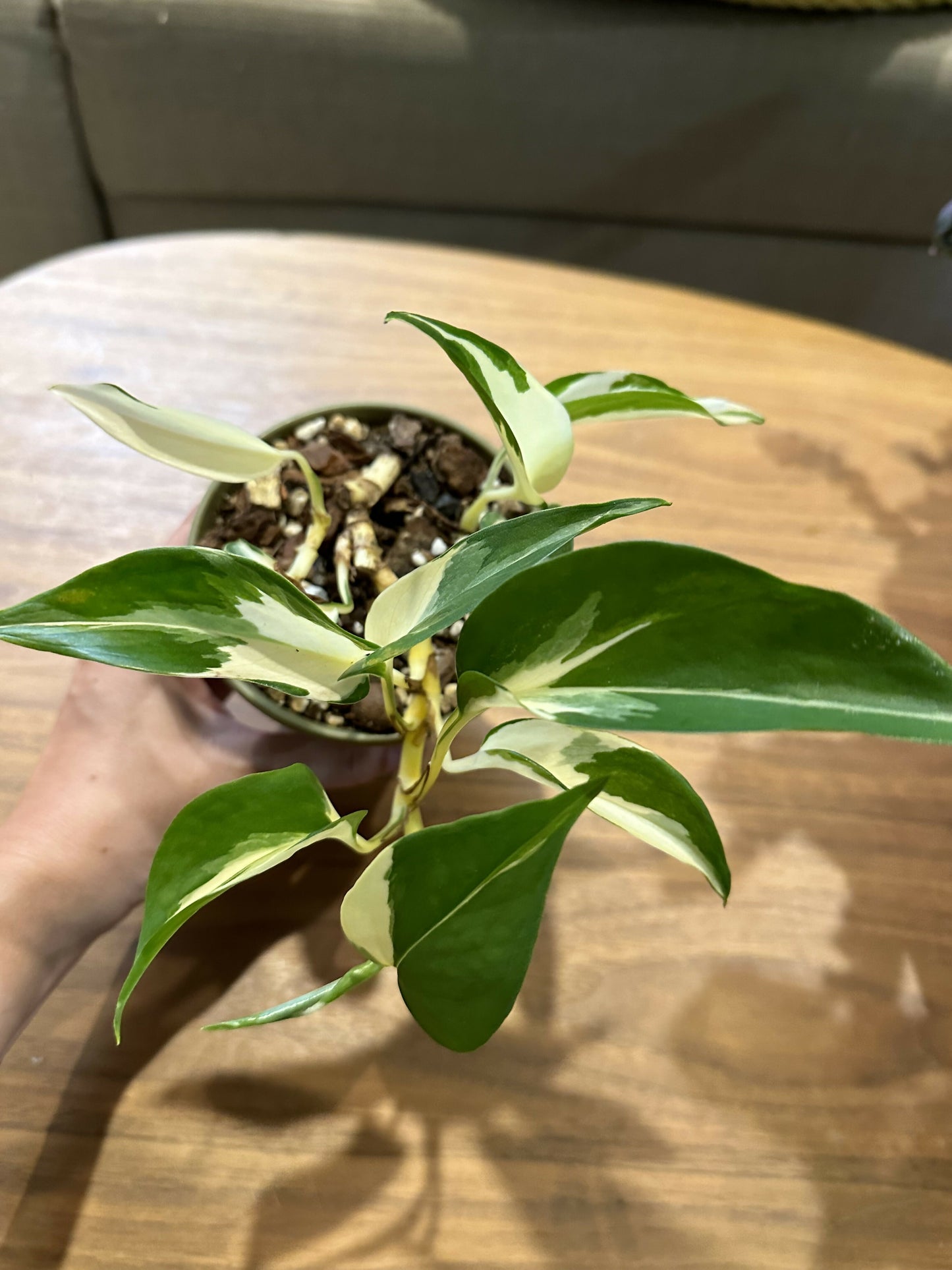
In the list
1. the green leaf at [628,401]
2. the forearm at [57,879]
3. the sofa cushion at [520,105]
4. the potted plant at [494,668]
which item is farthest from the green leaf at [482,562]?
the sofa cushion at [520,105]

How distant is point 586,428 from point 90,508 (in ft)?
1.07

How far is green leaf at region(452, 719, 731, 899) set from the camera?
0.88ft

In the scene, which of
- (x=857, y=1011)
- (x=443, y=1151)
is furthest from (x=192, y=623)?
(x=857, y=1011)

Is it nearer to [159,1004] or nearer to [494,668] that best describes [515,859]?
[494,668]

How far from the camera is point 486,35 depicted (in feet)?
2.60

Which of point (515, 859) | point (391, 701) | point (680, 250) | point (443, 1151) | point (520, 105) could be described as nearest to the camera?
point (515, 859)

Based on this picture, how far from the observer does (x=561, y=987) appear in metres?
0.46

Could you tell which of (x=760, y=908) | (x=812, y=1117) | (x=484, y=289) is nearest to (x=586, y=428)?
(x=484, y=289)

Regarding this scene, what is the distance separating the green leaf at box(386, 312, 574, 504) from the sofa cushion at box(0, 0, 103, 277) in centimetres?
74

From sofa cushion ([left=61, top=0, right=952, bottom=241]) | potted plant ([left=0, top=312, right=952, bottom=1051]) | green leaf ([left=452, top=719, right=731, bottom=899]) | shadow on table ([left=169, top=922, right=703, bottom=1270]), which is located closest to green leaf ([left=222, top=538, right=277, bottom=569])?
potted plant ([left=0, top=312, right=952, bottom=1051])

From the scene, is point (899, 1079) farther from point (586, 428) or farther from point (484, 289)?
point (484, 289)

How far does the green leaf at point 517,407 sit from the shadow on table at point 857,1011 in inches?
10.6

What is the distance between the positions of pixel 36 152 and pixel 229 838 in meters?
0.89

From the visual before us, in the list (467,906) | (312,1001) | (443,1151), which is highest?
(467,906)
